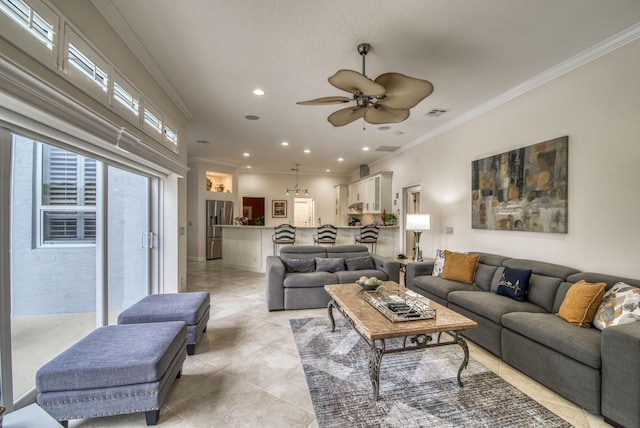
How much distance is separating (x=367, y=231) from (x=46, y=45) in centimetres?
528

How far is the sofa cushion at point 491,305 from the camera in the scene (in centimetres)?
261

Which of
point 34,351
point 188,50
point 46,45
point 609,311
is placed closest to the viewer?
point 46,45

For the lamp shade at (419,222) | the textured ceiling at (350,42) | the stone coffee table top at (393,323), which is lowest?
the stone coffee table top at (393,323)

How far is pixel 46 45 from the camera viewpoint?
1626mm

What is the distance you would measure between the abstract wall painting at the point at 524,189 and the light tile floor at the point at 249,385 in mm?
1737

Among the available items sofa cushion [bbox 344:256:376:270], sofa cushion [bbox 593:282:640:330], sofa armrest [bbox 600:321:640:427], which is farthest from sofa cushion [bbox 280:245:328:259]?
sofa armrest [bbox 600:321:640:427]

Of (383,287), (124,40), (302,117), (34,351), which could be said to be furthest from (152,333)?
(302,117)

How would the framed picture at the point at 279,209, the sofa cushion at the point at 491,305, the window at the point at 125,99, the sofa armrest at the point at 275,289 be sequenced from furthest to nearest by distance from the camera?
the framed picture at the point at 279,209 → the sofa armrest at the point at 275,289 → the sofa cushion at the point at 491,305 → the window at the point at 125,99

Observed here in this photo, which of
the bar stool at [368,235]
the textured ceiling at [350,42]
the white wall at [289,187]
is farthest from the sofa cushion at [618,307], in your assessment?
the white wall at [289,187]

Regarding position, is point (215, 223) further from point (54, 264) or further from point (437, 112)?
point (437, 112)

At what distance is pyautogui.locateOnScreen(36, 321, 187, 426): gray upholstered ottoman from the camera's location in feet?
5.05

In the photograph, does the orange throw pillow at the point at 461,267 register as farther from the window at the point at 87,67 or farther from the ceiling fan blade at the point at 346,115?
the window at the point at 87,67

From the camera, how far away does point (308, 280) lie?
3.96 m

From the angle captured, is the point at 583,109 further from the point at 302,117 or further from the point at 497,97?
the point at 302,117
